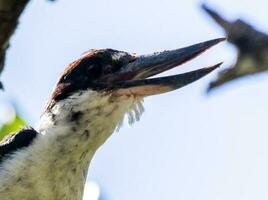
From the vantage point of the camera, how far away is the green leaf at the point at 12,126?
15.4 ft

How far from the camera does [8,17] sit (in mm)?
1845

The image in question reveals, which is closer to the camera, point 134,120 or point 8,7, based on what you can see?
point 8,7

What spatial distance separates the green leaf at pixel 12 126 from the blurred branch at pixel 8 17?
2.89 m

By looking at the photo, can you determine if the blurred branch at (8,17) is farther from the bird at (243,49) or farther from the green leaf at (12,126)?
the green leaf at (12,126)

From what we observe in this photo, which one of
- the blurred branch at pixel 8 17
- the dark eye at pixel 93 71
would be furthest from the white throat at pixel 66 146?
the blurred branch at pixel 8 17

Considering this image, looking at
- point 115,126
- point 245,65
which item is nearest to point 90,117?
point 115,126

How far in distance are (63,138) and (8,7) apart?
2.82 m

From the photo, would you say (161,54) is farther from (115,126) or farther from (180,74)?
(115,126)

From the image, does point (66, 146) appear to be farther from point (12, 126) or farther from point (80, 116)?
point (12, 126)

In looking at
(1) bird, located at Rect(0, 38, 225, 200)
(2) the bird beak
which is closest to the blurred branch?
(1) bird, located at Rect(0, 38, 225, 200)

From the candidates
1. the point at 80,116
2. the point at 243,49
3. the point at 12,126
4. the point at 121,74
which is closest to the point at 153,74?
the point at 121,74

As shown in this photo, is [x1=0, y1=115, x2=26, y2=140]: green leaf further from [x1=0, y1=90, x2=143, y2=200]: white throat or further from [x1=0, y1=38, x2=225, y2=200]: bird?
[x1=0, y1=90, x2=143, y2=200]: white throat

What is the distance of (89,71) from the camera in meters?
5.12

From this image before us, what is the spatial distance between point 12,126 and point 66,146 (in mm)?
459
